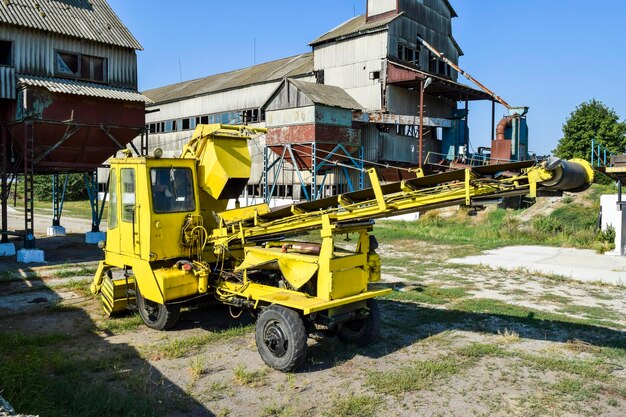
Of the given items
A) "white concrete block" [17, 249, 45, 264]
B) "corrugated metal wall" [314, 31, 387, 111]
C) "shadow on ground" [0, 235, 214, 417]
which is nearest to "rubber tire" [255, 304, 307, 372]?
"shadow on ground" [0, 235, 214, 417]

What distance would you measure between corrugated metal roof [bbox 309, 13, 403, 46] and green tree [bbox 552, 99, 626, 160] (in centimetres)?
1925

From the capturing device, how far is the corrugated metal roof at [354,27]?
2958 cm

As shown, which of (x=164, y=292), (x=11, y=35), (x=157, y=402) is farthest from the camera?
(x=11, y=35)

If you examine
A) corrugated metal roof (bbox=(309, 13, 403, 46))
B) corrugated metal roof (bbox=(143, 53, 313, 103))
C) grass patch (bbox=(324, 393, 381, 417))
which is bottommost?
grass patch (bbox=(324, 393, 381, 417))

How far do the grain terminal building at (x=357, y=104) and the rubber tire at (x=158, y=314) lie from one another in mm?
17562

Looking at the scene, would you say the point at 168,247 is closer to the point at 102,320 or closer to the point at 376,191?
the point at 102,320

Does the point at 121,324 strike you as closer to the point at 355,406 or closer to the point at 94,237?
the point at 355,406

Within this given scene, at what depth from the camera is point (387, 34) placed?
29.2m

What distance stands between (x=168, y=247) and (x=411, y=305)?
533 cm

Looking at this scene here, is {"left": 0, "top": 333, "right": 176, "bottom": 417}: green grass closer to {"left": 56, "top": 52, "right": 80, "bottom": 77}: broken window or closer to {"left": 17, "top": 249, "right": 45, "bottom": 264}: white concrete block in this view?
{"left": 17, "top": 249, "right": 45, "bottom": 264}: white concrete block

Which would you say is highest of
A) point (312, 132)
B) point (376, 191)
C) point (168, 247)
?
point (312, 132)

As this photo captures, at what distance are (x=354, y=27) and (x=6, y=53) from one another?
2013 centimetres

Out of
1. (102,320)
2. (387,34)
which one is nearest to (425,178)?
(102,320)

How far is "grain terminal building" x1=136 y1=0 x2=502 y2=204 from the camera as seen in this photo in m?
27.3
